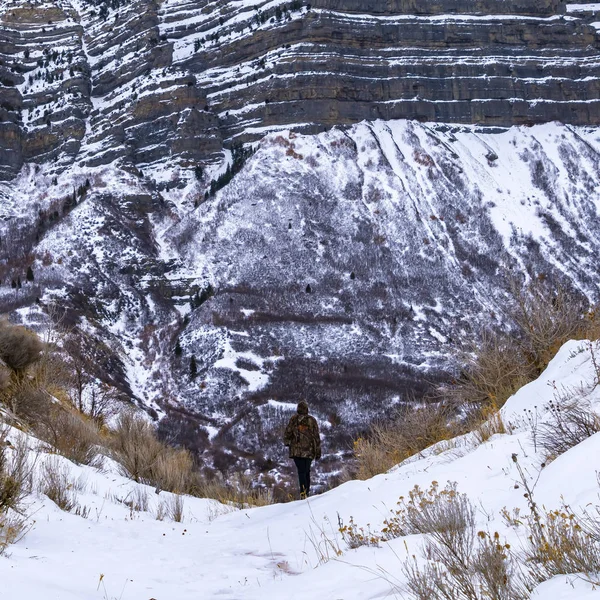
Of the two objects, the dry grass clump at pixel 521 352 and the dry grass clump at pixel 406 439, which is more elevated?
the dry grass clump at pixel 521 352

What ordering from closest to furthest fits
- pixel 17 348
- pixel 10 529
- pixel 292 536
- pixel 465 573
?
1. pixel 465 573
2. pixel 10 529
3. pixel 292 536
4. pixel 17 348

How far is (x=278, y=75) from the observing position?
415 ft

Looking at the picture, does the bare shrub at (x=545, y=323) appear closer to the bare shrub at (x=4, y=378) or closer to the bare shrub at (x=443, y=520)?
the bare shrub at (x=443, y=520)

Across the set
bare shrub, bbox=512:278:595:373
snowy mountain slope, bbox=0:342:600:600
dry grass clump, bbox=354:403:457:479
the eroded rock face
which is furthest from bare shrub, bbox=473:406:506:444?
the eroded rock face

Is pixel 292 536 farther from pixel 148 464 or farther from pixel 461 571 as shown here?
pixel 148 464

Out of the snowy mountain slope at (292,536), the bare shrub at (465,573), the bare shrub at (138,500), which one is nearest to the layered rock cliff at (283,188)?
→ the bare shrub at (138,500)

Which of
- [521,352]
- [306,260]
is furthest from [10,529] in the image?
[306,260]

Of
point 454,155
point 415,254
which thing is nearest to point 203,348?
point 415,254

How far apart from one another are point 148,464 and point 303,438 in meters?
2.89

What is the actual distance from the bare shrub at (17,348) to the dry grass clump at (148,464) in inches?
102

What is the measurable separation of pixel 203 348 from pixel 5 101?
290 feet

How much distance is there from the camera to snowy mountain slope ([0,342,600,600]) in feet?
14.2

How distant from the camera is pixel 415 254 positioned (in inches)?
3595

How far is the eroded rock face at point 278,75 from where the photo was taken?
12119cm
